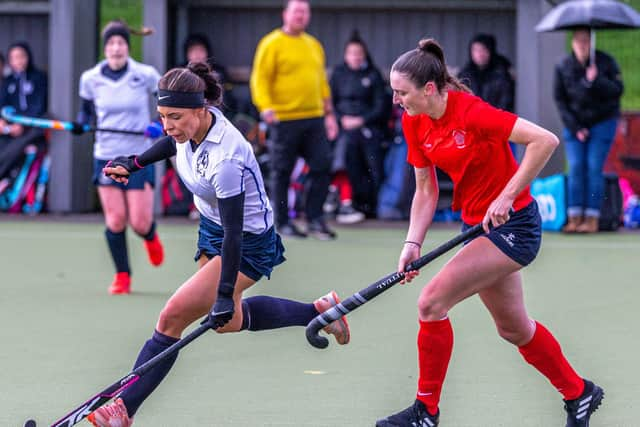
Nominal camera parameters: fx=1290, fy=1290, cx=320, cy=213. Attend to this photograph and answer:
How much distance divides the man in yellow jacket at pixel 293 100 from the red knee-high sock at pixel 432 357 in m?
6.24

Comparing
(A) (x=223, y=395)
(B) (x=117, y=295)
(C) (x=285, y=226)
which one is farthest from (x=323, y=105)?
(A) (x=223, y=395)

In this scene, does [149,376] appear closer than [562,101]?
Yes

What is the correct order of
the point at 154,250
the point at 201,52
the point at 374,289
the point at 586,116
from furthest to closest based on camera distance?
the point at 201,52
the point at 586,116
the point at 154,250
the point at 374,289

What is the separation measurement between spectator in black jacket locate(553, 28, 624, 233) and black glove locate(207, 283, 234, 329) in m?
7.55

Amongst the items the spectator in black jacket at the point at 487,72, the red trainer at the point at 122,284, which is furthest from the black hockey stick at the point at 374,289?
the spectator in black jacket at the point at 487,72

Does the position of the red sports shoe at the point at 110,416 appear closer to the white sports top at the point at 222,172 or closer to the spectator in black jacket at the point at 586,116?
the white sports top at the point at 222,172

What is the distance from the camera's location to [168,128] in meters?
4.47

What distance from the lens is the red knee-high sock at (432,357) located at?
14.8 feet

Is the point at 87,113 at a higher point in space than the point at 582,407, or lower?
higher

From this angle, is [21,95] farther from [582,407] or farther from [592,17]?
[582,407]

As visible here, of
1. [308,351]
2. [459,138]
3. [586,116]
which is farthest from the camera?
[586,116]

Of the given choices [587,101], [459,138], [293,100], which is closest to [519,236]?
[459,138]

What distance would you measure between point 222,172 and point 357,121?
8.32 metres

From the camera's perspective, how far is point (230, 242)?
4.37 m
